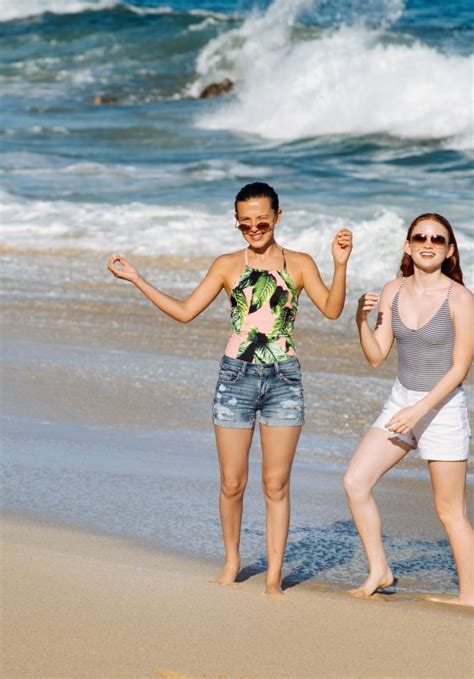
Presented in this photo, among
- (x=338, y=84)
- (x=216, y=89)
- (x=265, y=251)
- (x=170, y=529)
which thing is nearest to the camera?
(x=265, y=251)

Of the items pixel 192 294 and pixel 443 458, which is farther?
pixel 192 294

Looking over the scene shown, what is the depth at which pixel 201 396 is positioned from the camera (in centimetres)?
743

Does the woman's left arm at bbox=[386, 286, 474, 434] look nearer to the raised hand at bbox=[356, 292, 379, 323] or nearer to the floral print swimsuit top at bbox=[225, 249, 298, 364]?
the raised hand at bbox=[356, 292, 379, 323]

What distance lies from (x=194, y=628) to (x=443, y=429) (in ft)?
4.05

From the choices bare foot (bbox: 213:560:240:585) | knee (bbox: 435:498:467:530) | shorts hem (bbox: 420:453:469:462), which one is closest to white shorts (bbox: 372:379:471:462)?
shorts hem (bbox: 420:453:469:462)

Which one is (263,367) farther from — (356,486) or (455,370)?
(455,370)

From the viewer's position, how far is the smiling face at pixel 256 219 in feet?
14.8

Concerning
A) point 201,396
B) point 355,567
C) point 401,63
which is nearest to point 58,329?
point 201,396

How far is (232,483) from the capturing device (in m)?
4.50

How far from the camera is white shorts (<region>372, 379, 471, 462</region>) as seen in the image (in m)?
4.43


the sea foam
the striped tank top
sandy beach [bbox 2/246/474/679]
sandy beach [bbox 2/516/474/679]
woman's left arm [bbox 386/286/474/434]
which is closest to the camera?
sandy beach [bbox 2/516/474/679]

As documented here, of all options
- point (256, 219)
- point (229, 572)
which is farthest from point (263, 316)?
point (229, 572)

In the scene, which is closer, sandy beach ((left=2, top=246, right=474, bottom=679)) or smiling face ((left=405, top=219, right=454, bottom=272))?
sandy beach ((left=2, top=246, right=474, bottom=679))

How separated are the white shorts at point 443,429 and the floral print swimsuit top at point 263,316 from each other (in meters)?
0.51
